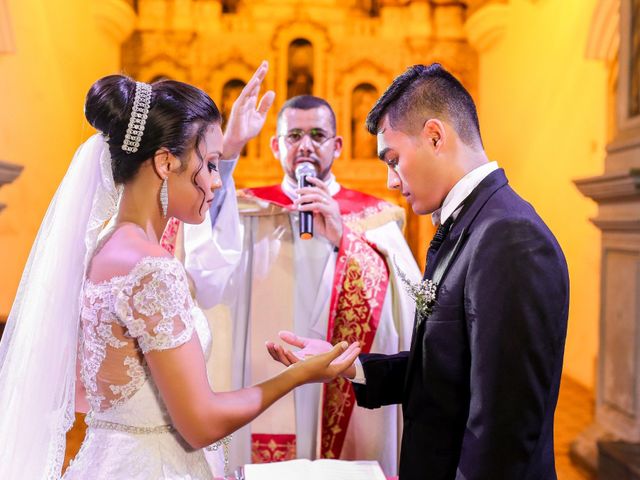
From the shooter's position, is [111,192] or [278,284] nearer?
[111,192]

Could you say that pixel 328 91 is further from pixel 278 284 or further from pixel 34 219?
pixel 278 284

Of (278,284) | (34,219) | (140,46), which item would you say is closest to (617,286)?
(278,284)

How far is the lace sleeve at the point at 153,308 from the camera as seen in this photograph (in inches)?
54.2

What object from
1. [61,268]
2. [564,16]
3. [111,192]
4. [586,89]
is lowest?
[61,268]

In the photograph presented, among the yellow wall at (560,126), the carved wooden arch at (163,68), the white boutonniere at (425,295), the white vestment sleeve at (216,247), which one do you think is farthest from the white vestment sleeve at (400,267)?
the carved wooden arch at (163,68)

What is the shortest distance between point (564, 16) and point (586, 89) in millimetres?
936

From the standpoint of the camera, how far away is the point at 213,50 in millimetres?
8930

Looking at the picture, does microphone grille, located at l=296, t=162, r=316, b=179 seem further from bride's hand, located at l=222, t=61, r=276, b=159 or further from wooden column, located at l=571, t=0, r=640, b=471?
wooden column, located at l=571, t=0, r=640, b=471

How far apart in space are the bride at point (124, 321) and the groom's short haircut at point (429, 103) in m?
0.49

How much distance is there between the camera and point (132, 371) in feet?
4.87

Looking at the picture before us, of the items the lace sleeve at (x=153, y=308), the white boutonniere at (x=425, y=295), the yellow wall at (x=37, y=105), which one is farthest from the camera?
the yellow wall at (x=37, y=105)

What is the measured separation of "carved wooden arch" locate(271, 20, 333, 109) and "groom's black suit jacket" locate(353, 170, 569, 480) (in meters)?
7.75

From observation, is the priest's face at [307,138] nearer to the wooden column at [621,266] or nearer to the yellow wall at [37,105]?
the wooden column at [621,266]

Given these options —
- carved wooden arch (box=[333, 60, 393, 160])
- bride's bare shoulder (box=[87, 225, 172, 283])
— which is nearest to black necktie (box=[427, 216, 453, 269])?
bride's bare shoulder (box=[87, 225, 172, 283])
